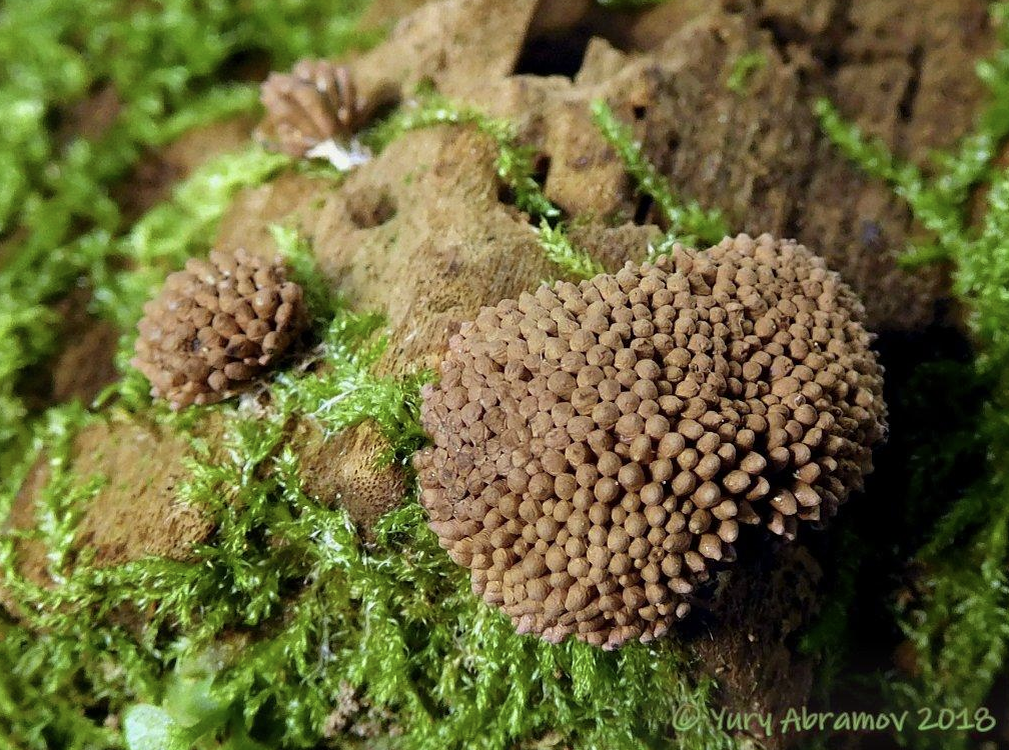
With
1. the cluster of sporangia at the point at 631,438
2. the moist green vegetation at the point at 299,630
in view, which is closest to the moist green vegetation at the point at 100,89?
the moist green vegetation at the point at 299,630

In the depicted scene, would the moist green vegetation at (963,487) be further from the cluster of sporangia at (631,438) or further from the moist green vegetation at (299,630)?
the moist green vegetation at (299,630)

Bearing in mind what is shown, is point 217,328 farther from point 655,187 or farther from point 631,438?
point 655,187

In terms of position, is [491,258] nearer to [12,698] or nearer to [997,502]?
[997,502]

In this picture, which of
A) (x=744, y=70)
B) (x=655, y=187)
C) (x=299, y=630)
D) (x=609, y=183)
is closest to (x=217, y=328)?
(x=299, y=630)

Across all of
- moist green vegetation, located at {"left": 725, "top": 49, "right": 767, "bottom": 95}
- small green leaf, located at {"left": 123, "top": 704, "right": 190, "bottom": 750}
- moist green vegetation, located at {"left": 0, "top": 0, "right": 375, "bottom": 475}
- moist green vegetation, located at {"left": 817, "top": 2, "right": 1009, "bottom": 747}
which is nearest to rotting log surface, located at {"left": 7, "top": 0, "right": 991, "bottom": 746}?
moist green vegetation, located at {"left": 725, "top": 49, "right": 767, "bottom": 95}

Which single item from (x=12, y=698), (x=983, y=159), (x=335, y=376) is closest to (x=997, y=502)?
(x=983, y=159)

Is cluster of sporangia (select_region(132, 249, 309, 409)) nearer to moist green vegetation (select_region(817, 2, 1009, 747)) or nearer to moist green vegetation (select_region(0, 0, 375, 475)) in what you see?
moist green vegetation (select_region(0, 0, 375, 475))
